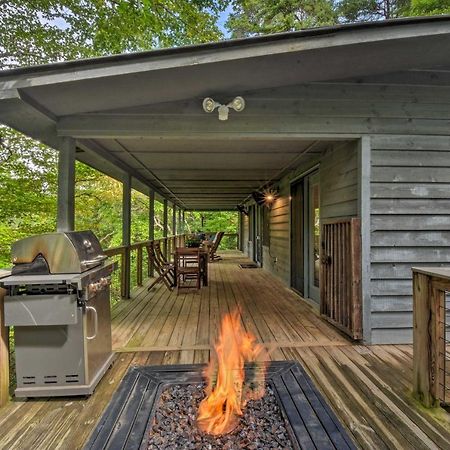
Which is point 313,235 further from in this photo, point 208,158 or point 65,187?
point 65,187

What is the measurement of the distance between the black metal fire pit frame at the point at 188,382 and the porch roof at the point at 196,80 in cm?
223

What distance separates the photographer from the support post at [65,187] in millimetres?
3162

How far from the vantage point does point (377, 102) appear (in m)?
3.25

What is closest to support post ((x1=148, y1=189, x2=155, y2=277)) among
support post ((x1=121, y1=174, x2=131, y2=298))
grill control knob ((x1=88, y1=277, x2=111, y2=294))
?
support post ((x1=121, y1=174, x2=131, y2=298))

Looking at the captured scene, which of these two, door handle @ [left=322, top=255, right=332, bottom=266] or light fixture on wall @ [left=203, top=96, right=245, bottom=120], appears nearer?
light fixture on wall @ [left=203, top=96, right=245, bottom=120]

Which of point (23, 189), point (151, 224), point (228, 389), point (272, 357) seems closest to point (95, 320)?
point (228, 389)

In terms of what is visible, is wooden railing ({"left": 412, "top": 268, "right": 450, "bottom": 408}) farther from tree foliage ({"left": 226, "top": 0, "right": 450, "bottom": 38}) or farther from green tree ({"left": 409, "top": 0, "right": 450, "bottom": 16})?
tree foliage ({"left": 226, "top": 0, "right": 450, "bottom": 38})

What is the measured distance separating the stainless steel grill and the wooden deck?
0.16 meters

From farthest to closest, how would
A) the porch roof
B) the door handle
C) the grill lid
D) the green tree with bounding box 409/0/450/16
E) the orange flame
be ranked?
the green tree with bounding box 409/0/450/16 → the door handle → the porch roof → the grill lid → the orange flame

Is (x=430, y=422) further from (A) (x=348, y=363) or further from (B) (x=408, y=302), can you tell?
(B) (x=408, y=302)

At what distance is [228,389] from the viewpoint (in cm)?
198

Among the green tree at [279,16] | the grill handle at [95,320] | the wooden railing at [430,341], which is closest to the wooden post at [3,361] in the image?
the grill handle at [95,320]

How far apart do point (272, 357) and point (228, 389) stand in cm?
93

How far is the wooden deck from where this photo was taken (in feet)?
5.95
